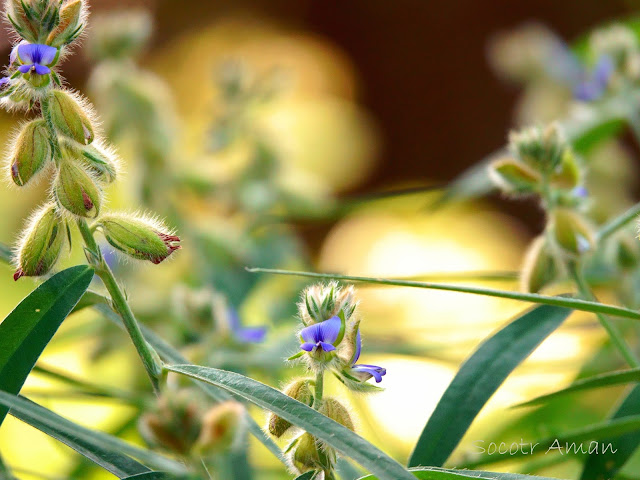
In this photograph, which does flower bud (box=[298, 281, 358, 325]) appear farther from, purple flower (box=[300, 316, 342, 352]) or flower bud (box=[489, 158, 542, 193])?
flower bud (box=[489, 158, 542, 193])

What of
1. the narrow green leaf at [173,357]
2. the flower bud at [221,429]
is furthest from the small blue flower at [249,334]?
the flower bud at [221,429]

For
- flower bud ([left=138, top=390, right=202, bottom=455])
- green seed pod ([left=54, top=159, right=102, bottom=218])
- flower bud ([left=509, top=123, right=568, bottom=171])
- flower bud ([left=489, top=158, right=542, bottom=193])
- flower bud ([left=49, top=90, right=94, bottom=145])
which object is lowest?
flower bud ([left=138, top=390, right=202, bottom=455])

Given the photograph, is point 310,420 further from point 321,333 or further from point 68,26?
point 68,26

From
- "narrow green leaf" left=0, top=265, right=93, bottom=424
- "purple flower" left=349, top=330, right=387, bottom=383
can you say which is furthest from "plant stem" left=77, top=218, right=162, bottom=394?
"purple flower" left=349, top=330, right=387, bottom=383

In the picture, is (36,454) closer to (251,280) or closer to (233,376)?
(251,280)

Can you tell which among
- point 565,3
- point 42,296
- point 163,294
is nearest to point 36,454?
point 163,294

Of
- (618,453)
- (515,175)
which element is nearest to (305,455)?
(618,453)

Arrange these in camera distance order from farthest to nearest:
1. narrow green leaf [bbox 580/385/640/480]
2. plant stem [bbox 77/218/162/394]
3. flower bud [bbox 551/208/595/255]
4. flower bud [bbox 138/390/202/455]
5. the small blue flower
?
1. the small blue flower
2. flower bud [bbox 551/208/595/255]
3. narrow green leaf [bbox 580/385/640/480]
4. plant stem [bbox 77/218/162/394]
5. flower bud [bbox 138/390/202/455]
